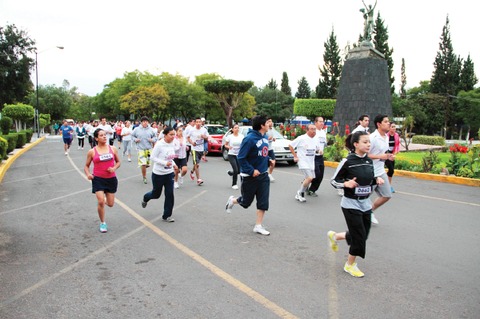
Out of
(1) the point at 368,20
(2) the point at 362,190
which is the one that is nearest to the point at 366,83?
(1) the point at 368,20

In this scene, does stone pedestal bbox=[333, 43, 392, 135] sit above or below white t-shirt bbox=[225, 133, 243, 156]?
above

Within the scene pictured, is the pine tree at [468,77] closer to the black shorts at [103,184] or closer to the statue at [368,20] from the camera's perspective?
the statue at [368,20]

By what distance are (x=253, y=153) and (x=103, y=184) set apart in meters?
2.39

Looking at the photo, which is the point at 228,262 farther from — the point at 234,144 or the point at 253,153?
the point at 234,144

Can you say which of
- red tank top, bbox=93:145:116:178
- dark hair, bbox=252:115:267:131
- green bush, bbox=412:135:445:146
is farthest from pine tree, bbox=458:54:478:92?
red tank top, bbox=93:145:116:178

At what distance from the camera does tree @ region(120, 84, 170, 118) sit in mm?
53250

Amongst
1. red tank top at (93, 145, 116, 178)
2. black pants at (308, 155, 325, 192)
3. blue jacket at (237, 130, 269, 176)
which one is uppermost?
blue jacket at (237, 130, 269, 176)

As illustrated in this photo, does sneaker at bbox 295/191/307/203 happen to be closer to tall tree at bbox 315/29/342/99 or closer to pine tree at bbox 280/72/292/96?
tall tree at bbox 315/29/342/99

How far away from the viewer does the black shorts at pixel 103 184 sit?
6344mm

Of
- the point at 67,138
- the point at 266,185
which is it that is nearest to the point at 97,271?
the point at 266,185

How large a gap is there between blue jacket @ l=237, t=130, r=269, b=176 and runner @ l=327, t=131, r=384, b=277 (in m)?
1.66

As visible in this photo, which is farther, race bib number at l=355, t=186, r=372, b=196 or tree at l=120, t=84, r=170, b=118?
tree at l=120, t=84, r=170, b=118

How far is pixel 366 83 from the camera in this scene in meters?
24.8

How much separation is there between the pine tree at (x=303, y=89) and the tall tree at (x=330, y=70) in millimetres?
32874
